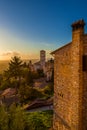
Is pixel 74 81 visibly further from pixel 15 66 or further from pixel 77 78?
pixel 15 66

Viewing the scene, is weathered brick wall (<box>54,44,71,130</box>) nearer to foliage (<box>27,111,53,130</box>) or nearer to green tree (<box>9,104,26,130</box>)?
green tree (<box>9,104,26,130</box>)

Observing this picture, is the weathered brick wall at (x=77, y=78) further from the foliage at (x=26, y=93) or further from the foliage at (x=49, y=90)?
the foliage at (x=49, y=90)

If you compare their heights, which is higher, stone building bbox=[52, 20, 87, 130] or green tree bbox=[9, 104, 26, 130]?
stone building bbox=[52, 20, 87, 130]

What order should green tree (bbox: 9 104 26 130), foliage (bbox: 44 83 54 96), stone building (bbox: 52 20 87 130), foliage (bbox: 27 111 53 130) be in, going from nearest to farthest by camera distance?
stone building (bbox: 52 20 87 130) < green tree (bbox: 9 104 26 130) < foliage (bbox: 27 111 53 130) < foliage (bbox: 44 83 54 96)

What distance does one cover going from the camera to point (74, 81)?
14039mm

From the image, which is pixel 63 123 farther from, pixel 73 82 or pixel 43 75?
pixel 43 75

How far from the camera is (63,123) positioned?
16.3m

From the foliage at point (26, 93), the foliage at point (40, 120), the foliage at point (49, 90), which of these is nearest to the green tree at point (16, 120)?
the foliage at point (40, 120)

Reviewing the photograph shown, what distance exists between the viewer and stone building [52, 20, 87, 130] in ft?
44.2

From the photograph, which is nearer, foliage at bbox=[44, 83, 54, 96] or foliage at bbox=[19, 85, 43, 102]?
foliage at bbox=[19, 85, 43, 102]

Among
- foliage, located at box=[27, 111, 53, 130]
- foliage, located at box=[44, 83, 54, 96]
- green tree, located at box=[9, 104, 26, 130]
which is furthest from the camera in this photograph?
foliage, located at box=[44, 83, 54, 96]

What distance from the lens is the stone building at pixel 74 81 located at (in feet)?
44.2

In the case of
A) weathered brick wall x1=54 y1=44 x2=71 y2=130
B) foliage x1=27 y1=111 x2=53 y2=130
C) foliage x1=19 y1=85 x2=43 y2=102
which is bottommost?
foliage x1=27 y1=111 x2=53 y2=130

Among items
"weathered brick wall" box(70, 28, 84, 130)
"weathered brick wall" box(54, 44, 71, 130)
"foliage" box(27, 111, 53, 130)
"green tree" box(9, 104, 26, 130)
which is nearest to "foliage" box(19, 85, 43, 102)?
"foliage" box(27, 111, 53, 130)
